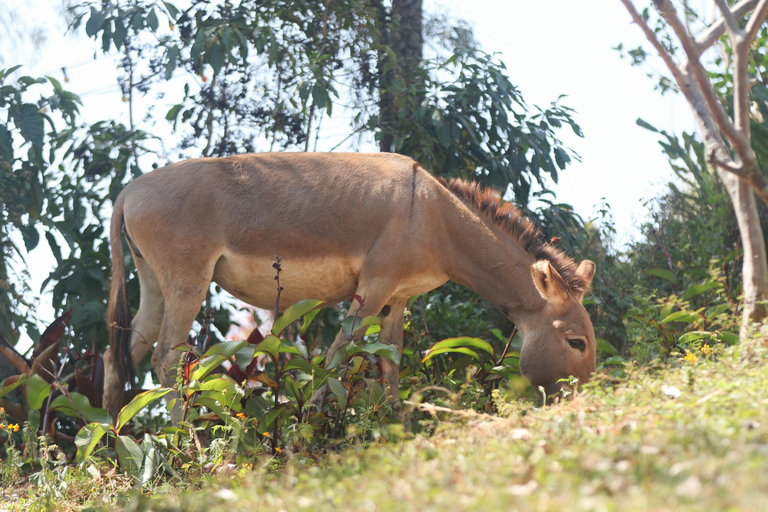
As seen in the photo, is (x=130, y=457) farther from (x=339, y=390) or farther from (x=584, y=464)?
(x=584, y=464)

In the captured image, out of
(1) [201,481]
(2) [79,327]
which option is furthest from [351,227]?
(2) [79,327]

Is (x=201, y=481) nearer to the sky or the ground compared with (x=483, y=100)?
nearer to the ground

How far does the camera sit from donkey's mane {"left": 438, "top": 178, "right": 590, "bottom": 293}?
5066 millimetres

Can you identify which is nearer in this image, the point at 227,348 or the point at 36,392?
the point at 227,348

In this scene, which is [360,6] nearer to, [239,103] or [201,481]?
[239,103]

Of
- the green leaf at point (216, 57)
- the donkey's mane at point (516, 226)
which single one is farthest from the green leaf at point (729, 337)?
the green leaf at point (216, 57)

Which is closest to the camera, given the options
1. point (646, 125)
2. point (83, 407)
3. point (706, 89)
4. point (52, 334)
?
point (706, 89)

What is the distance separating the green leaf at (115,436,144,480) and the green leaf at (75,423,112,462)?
11cm

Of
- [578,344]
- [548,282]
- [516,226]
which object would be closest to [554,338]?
[578,344]

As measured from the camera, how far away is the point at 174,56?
5809 mm

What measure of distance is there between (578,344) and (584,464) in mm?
2984

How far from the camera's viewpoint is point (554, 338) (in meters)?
4.80

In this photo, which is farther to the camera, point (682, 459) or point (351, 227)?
point (351, 227)

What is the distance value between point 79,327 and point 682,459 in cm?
522
